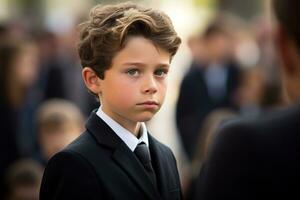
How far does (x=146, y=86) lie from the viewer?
3285mm

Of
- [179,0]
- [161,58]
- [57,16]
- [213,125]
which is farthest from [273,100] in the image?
[179,0]

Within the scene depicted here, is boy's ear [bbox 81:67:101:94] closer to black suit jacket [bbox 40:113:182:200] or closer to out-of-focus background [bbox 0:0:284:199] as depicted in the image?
black suit jacket [bbox 40:113:182:200]

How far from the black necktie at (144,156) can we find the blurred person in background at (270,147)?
38.0 inches

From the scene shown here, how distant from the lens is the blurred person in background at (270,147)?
2334 millimetres

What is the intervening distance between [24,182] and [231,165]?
14.5 feet

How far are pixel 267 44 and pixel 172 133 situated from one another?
2.73 m

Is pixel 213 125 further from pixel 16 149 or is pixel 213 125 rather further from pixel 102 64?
pixel 102 64

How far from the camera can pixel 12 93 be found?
7.80m

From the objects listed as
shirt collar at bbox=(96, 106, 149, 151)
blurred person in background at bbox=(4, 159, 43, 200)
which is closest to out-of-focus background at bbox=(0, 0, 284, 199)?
blurred person in background at bbox=(4, 159, 43, 200)

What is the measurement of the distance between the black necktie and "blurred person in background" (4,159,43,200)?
3.23m

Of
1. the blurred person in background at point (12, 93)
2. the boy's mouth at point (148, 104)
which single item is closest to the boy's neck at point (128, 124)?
the boy's mouth at point (148, 104)

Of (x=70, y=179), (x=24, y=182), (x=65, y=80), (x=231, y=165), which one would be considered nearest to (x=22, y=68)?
(x=24, y=182)

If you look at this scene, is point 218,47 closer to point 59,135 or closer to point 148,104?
point 59,135

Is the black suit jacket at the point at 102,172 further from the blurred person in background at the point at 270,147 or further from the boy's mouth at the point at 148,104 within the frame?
the blurred person in background at the point at 270,147
